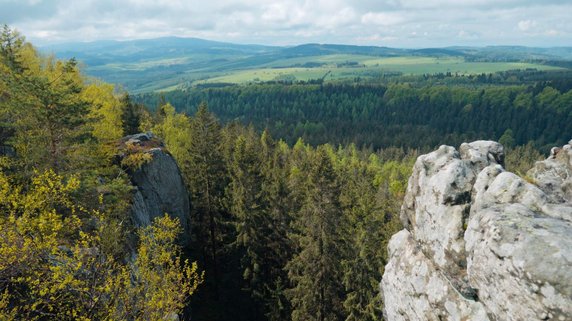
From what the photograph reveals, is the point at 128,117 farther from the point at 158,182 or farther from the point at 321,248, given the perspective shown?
the point at 321,248

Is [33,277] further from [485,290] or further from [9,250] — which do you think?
[485,290]

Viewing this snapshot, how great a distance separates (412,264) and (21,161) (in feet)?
84.4

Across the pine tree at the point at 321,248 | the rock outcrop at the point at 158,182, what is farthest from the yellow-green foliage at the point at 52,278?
the rock outcrop at the point at 158,182

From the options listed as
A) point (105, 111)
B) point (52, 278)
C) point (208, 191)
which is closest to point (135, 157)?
point (208, 191)

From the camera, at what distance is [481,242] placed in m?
15.7

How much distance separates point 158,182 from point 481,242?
33.2m

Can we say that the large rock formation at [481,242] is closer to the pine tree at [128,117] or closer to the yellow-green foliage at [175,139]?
the yellow-green foliage at [175,139]

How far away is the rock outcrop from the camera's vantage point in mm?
37594

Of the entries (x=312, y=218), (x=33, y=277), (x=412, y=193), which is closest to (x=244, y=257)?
(x=312, y=218)

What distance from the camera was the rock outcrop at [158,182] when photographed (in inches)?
1480

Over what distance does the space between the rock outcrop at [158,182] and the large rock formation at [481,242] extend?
79.9 ft

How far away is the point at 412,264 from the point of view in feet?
72.5

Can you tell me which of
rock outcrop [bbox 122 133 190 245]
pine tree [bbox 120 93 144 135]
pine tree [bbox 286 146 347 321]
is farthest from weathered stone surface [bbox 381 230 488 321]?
pine tree [bbox 120 93 144 135]

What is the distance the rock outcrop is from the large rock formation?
2435 cm
